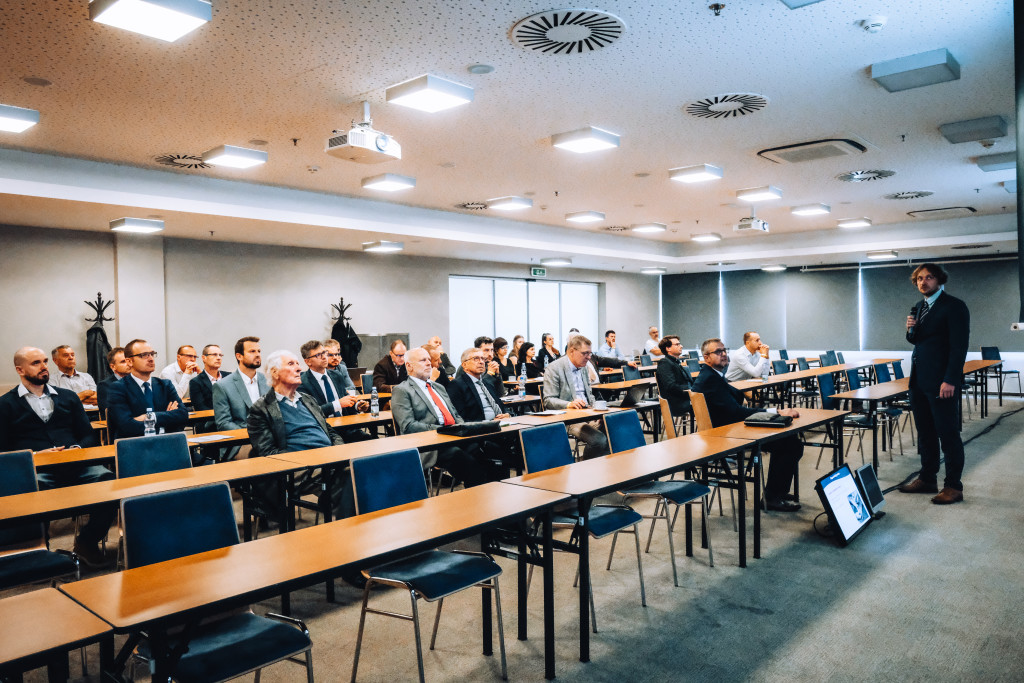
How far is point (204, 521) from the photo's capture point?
2.51 m

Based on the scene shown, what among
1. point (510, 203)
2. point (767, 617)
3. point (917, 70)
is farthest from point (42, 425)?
point (917, 70)

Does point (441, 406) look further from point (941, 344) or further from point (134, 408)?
point (941, 344)

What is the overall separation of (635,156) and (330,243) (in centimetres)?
541

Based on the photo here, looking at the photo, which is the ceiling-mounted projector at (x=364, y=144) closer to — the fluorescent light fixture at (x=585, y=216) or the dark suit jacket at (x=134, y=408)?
the dark suit jacket at (x=134, y=408)

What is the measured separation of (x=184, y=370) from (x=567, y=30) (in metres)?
5.82

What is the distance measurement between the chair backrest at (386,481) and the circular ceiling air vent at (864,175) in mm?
6718

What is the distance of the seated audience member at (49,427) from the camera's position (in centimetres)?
434

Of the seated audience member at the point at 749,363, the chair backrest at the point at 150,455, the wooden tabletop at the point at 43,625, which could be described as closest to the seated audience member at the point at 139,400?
the chair backrest at the point at 150,455

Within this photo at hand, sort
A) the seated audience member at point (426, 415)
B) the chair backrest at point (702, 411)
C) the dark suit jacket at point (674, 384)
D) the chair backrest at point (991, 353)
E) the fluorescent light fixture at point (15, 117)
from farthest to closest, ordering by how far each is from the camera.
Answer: the chair backrest at point (991, 353), the dark suit jacket at point (674, 384), the chair backrest at point (702, 411), the seated audience member at point (426, 415), the fluorescent light fixture at point (15, 117)

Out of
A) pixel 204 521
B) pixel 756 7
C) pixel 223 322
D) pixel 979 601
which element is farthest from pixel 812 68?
pixel 223 322

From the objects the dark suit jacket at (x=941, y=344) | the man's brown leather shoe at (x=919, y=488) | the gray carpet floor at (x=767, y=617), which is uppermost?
the dark suit jacket at (x=941, y=344)

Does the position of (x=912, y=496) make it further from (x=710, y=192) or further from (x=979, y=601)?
(x=710, y=192)

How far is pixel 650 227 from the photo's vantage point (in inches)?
454

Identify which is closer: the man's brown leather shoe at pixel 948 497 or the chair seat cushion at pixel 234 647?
the chair seat cushion at pixel 234 647
